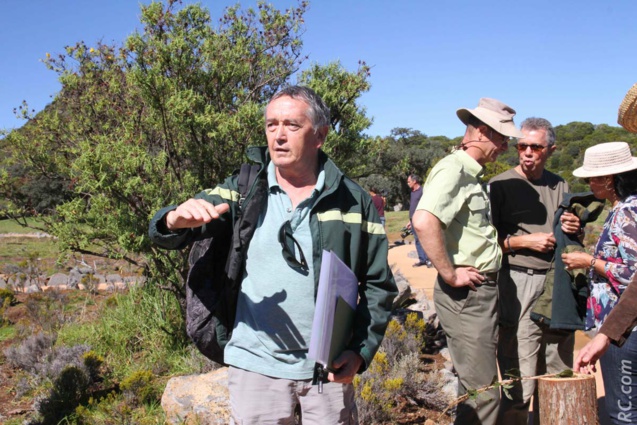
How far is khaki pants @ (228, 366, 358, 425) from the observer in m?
2.16

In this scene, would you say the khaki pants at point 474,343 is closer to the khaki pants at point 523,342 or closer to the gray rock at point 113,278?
the khaki pants at point 523,342

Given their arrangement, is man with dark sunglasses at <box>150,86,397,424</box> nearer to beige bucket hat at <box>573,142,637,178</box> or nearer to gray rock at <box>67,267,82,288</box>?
beige bucket hat at <box>573,142,637,178</box>

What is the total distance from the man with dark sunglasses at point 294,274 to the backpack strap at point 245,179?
0.9 inches

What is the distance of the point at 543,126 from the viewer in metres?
3.62

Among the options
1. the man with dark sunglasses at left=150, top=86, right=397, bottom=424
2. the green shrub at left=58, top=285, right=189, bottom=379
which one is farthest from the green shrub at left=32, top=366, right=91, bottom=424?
the man with dark sunglasses at left=150, top=86, right=397, bottom=424

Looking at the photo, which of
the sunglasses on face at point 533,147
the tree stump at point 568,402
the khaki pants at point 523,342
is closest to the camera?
the tree stump at point 568,402

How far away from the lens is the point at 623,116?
2916 mm

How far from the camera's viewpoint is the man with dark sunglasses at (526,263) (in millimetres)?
3486

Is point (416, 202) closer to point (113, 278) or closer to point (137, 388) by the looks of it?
point (113, 278)

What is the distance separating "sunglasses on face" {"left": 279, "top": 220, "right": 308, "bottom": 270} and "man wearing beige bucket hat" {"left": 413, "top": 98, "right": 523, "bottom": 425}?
3.06 ft

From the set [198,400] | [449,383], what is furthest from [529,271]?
[198,400]

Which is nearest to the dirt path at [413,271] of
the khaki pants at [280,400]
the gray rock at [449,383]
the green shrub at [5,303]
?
the gray rock at [449,383]

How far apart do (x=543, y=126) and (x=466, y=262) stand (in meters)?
1.18

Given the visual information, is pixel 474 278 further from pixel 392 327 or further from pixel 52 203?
pixel 52 203
